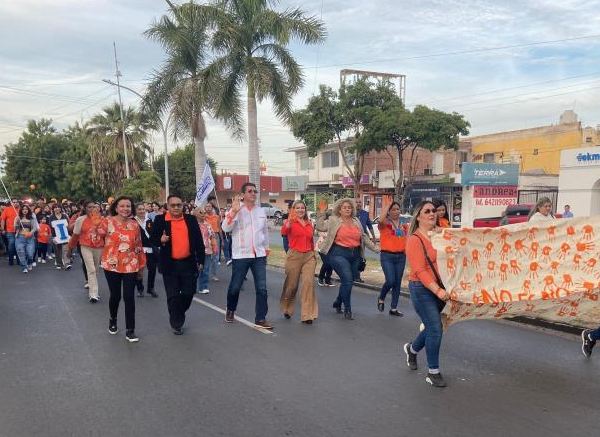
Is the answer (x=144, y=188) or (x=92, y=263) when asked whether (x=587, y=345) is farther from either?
(x=144, y=188)

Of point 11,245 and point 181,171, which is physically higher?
point 181,171

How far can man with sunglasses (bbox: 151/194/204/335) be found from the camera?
6.23 metres

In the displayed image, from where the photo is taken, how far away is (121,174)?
37.3 meters

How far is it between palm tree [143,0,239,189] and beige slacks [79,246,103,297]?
9.47 m

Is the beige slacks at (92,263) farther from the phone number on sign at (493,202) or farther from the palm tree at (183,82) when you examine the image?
the phone number on sign at (493,202)

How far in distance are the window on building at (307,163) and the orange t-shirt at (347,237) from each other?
3621 cm

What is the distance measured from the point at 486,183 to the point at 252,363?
27.5 m

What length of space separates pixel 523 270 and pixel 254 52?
14.3 m

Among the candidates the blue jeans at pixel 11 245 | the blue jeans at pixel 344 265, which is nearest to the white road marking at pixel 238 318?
the blue jeans at pixel 344 265

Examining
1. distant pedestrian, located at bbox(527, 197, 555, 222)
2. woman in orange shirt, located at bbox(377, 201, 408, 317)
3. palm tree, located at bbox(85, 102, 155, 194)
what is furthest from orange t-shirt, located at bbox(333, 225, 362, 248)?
palm tree, located at bbox(85, 102, 155, 194)

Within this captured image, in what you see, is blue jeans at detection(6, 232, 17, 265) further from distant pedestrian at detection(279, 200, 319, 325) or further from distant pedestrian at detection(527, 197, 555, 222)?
distant pedestrian at detection(527, 197, 555, 222)

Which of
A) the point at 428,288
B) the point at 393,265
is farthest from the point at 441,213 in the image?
the point at 428,288

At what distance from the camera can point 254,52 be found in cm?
1725

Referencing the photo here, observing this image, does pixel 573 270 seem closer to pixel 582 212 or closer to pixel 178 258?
pixel 178 258
